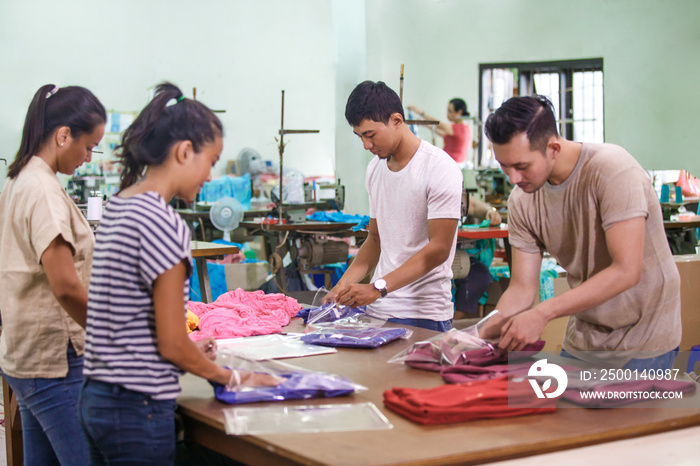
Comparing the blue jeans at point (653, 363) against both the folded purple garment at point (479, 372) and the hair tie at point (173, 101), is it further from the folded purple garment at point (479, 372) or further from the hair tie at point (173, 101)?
the hair tie at point (173, 101)

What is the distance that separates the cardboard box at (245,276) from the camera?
4.86 m

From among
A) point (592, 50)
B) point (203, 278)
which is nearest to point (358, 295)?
point (203, 278)

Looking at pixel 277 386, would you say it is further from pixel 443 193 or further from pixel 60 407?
pixel 443 193

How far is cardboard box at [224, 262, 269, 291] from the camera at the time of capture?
4.86m

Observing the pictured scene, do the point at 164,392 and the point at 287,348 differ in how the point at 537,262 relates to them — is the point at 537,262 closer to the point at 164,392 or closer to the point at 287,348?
the point at 287,348

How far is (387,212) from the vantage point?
232 centimetres

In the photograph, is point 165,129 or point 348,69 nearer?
point 165,129

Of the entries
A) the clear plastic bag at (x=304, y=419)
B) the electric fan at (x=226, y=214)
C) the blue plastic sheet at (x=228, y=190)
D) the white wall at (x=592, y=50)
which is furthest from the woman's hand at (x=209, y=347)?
the white wall at (x=592, y=50)

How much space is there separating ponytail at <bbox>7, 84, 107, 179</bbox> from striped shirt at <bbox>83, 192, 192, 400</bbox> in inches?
21.9

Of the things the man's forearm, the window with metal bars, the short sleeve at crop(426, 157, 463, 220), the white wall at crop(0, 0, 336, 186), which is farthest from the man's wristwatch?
the window with metal bars

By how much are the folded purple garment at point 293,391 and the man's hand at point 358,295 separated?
2.22 ft

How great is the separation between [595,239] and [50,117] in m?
1.33

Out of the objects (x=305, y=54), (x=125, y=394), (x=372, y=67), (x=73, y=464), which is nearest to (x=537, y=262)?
(x=125, y=394)

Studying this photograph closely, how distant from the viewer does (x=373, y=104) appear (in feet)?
7.27
